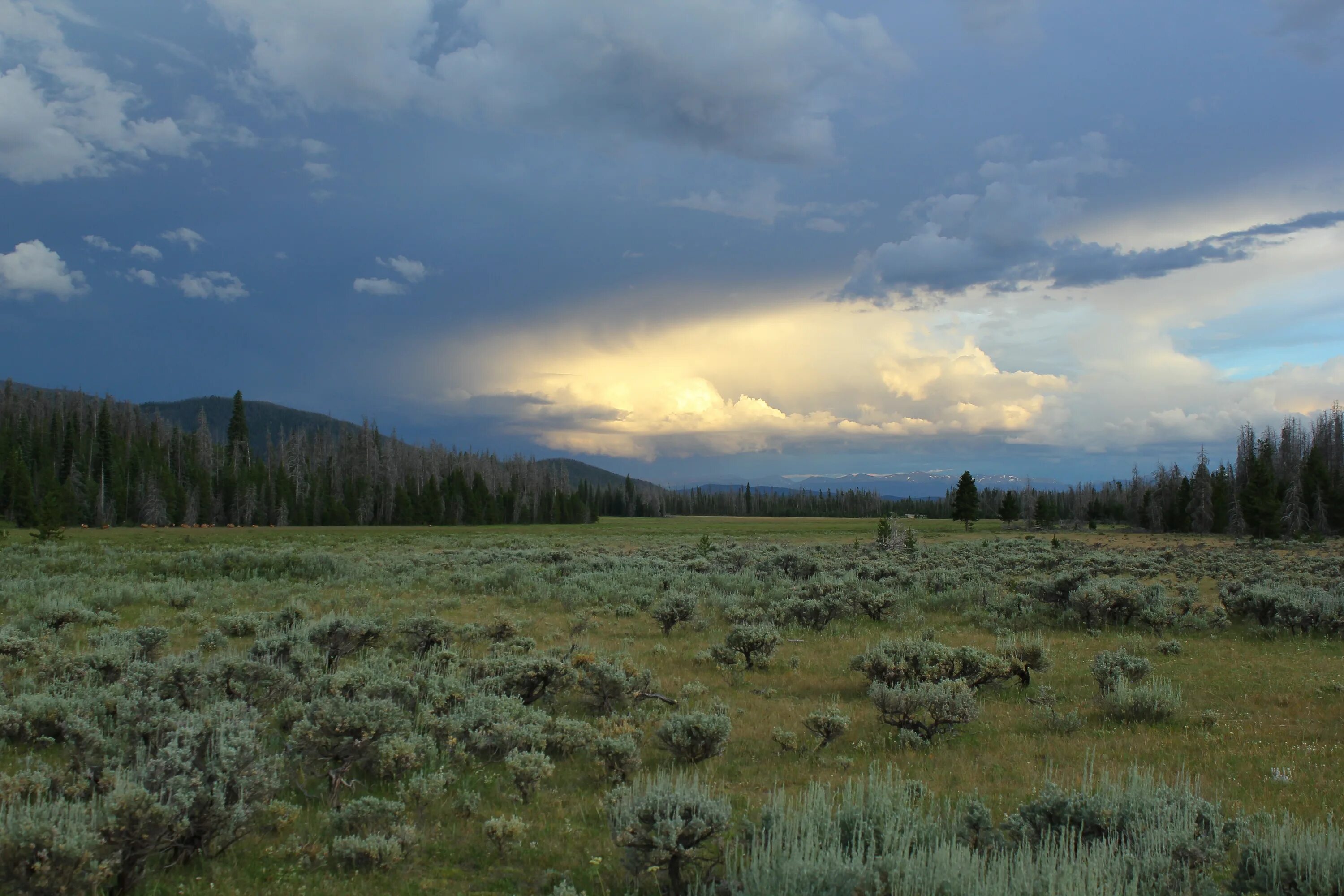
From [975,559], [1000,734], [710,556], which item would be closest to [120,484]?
[710,556]

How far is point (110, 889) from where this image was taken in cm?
517

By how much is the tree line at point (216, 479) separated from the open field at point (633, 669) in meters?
64.9

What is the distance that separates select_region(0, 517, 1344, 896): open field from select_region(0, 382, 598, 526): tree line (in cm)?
6492

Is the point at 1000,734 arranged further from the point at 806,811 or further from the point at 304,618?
the point at 304,618

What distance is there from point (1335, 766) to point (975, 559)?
2542 cm

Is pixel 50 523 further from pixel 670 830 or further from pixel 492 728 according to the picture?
pixel 670 830

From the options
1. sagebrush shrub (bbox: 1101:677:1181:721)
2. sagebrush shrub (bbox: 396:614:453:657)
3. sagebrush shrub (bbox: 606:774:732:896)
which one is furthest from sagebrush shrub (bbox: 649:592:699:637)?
sagebrush shrub (bbox: 606:774:732:896)

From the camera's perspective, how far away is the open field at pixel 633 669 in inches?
263

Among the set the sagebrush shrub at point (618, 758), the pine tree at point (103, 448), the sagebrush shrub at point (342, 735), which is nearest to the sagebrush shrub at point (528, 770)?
the sagebrush shrub at point (618, 758)

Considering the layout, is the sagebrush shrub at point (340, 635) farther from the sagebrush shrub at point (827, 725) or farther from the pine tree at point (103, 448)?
the pine tree at point (103, 448)

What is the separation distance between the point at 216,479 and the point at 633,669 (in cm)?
11223

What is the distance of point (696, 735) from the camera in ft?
27.2

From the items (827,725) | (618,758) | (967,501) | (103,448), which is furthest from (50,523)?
(967,501)

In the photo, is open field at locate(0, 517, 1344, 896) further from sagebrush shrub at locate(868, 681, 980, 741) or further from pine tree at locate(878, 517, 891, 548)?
pine tree at locate(878, 517, 891, 548)
